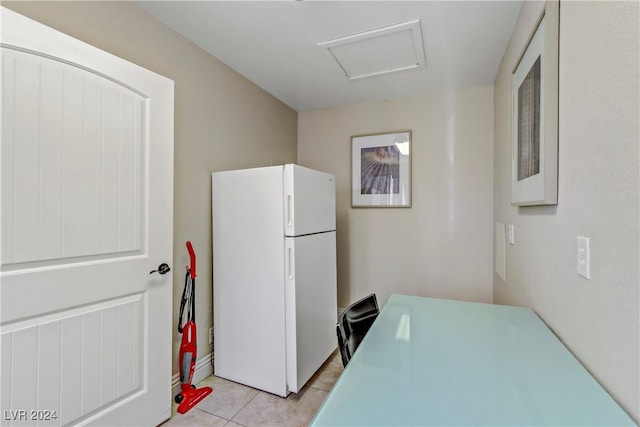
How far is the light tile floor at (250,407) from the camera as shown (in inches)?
66.6

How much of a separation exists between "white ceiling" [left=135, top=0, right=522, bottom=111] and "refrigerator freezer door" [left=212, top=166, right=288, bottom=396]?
91 centimetres

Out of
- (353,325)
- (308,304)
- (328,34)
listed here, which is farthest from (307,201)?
(328,34)

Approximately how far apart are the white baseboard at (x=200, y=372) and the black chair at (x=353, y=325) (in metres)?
1.30

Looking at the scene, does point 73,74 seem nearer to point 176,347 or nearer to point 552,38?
point 176,347

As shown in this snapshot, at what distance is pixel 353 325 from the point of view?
1.36 m

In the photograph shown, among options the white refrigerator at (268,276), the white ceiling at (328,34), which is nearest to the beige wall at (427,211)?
the white ceiling at (328,34)

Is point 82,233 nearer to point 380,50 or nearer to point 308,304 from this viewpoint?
point 308,304

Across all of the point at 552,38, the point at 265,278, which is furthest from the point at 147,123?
the point at 552,38

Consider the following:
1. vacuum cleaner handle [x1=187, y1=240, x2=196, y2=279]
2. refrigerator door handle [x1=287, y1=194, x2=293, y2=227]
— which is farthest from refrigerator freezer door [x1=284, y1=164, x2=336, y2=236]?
vacuum cleaner handle [x1=187, y1=240, x2=196, y2=279]

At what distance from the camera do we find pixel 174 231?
1.89m

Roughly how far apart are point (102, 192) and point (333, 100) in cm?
227

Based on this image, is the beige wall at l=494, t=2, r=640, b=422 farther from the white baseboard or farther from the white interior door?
the white baseboard

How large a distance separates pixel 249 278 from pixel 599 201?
1838 mm

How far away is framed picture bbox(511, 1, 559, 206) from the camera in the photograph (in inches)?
42.3
